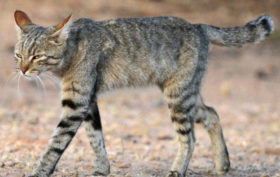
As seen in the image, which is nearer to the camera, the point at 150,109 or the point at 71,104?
the point at 71,104

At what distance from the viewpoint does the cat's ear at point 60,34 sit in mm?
5863

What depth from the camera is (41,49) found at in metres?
5.81

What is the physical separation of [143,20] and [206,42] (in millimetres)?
857

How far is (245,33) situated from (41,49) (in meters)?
2.84

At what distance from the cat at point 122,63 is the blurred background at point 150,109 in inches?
12.7

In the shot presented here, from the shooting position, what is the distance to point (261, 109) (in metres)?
11.9

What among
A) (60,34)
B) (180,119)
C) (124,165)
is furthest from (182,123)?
(60,34)

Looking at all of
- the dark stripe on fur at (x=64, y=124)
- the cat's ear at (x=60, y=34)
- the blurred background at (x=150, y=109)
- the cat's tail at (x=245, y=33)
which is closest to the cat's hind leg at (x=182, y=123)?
the blurred background at (x=150, y=109)

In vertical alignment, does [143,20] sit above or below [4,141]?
above

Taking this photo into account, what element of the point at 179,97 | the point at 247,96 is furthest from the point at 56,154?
the point at 247,96

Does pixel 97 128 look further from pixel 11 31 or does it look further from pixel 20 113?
pixel 11 31

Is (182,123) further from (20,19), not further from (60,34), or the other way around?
(20,19)

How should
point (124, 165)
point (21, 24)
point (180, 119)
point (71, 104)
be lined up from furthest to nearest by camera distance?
point (124, 165) → point (180, 119) → point (21, 24) → point (71, 104)

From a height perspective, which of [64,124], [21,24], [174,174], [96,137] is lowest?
[174,174]
